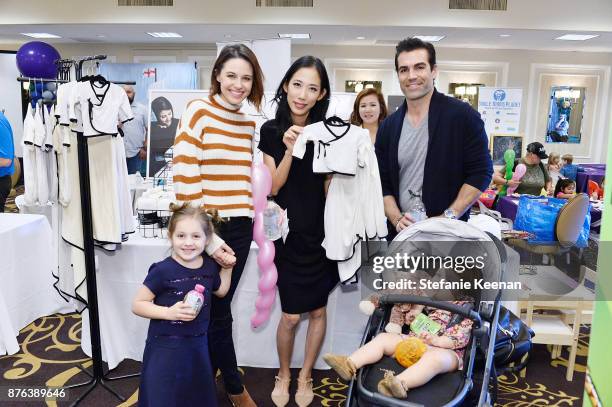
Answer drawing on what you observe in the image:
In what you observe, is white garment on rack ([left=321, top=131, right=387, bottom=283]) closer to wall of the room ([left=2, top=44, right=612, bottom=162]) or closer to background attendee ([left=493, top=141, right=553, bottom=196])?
background attendee ([left=493, top=141, right=553, bottom=196])

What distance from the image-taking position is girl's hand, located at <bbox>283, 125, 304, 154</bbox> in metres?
2.20

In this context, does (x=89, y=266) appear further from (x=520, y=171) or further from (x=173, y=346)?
(x=520, y=171)

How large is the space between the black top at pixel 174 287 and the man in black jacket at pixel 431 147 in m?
1.05

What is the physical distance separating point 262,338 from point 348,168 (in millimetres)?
1241

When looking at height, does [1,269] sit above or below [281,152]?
below

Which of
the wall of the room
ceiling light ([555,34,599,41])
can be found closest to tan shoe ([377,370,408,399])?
ceiling light ([555,34,599,41])

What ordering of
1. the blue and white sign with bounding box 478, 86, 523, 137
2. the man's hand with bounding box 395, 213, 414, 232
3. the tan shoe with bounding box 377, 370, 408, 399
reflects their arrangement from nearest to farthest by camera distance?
the tan shoe with bounding box 377, 370, 408, 399
the man's hand with bounding box 395, 213, 414, 232
the blue and white sign with bounding box 478, 86, 523, 137

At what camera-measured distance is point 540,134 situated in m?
11.3

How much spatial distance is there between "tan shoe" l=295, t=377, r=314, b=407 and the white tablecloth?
280 millimetres

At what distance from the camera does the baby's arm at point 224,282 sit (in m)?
2.10

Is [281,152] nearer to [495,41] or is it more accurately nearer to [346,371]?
[346,371]

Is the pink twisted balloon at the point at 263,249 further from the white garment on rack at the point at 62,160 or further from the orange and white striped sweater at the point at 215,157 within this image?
the white garment on rack at the point at 62,160

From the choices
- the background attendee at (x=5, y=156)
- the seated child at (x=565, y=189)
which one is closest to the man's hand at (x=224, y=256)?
the background attendee at (x=5, y=156)

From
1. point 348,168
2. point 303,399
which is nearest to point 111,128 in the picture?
point 348,168
